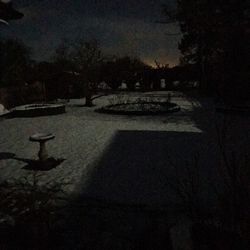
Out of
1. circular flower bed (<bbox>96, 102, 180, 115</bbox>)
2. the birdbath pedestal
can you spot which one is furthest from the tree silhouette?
the birdbath pedestal

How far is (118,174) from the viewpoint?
7.25 m

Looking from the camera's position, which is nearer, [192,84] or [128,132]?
[128,132]

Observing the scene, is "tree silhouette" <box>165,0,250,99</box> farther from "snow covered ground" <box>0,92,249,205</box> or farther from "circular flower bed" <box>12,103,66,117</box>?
"circular flower bed" <box>12,103,66,117</box>

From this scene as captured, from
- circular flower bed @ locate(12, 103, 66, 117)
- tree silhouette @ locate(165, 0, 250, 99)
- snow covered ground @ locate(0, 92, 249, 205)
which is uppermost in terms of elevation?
tree silhouette @ locate(165, 0, 250, 99)

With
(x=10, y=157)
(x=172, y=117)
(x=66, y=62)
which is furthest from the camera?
(x=66, y=62)

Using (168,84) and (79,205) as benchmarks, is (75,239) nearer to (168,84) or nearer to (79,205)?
(79,205)

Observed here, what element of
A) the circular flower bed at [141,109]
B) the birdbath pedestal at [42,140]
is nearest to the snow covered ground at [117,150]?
→ the birdbath pedestal at [42,140]

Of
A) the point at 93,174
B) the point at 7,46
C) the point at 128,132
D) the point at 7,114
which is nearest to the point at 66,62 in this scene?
the point at 7,46

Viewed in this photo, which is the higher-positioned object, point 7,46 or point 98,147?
point 7,46

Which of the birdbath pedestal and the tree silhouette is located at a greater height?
the tree silhouette

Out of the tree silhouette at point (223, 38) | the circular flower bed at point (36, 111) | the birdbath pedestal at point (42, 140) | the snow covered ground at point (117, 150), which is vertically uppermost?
the tree silhouette at point (223, 38)

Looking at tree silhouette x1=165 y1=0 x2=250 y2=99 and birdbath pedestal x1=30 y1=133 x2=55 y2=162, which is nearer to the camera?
birdbath pedestal x1=30 y1=133 x2=55 y2=162

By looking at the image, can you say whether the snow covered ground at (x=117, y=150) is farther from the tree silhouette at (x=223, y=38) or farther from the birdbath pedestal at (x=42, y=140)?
the tree silhouette at (x=223, y=38)

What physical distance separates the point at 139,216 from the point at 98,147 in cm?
461
